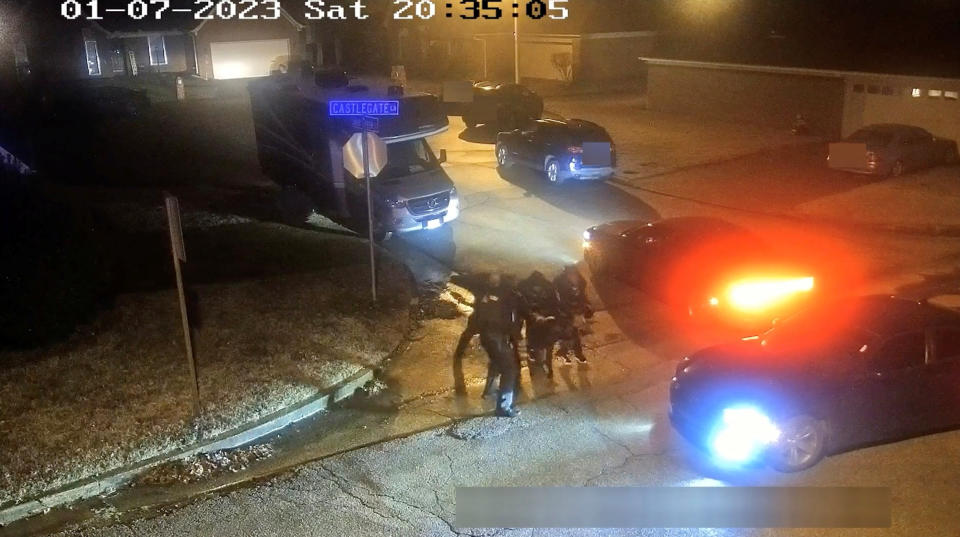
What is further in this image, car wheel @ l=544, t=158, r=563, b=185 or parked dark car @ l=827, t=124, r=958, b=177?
parked dark car @ l=827, t=124, r=958, b=177

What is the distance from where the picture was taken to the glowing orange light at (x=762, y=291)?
37.6 ft

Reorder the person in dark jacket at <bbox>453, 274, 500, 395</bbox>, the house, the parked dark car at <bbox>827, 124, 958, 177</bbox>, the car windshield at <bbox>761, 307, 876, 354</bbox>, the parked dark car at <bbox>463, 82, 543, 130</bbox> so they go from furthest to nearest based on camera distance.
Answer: the house
the parked dark car at <bbox>463, 82, 543, 130</bbox>
the parked dark car at <bbox>827, 124, 958, 177</bbox>
the person in dark jacket at <bbox>453, 274, 500, 395</bbox>
the car windshield at <bbox>761, 307, 876, 354</bbox>

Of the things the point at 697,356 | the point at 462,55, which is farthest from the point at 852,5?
the point at 697,356

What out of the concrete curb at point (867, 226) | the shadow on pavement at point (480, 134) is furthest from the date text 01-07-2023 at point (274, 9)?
the concrete curb at point (867, 226)

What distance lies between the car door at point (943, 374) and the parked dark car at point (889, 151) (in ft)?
49.9

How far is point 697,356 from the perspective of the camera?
8734 millimetres

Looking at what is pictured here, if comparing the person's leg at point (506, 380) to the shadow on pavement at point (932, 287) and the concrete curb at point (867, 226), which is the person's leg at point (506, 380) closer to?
the shadow on pavement at point (932, 287)

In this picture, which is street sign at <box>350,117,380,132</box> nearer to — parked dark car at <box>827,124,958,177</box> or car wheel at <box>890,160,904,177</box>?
parked dark car at <box>827,124,958,177</box>

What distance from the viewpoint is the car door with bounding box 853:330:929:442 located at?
7965 mm

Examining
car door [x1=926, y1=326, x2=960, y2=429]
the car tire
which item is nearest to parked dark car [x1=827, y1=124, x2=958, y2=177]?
the car tire

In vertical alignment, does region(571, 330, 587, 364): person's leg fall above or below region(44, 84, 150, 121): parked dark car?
below

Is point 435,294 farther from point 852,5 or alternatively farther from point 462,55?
point 462,55

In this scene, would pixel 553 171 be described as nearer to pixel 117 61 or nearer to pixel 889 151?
pixel 889 151

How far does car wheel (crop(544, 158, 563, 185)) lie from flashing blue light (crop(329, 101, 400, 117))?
330 inches
